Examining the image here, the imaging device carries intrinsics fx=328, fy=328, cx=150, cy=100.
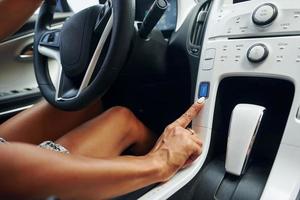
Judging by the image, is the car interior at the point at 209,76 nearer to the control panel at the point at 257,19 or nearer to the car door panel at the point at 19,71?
the control panel at the point at 257,19

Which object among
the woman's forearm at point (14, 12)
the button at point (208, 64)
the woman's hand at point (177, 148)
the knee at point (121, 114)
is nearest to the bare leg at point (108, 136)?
the knee at point (121, 114)

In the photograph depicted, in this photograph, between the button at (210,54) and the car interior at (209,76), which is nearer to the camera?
the car interior at (209,76)

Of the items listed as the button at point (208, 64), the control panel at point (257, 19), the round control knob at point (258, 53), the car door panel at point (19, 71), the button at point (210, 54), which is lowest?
the car door panel at point (19, 71)

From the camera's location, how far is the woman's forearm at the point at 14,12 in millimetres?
754

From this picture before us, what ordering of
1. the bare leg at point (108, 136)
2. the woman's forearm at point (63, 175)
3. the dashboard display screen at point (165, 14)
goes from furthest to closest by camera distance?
the dashboard display screen at point (165, 14)
the bare leg at point (108, 136)
the woman's forearm at point (63, 175)

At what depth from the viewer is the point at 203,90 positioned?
0.72 meters

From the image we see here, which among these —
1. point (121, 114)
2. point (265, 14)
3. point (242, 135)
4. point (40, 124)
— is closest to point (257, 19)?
point (265, 14)

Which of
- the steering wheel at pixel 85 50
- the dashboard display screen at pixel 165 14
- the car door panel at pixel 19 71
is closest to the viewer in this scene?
the steering wheel at pixel 85 50

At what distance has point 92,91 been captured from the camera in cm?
62

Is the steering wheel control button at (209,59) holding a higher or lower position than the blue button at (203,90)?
higher

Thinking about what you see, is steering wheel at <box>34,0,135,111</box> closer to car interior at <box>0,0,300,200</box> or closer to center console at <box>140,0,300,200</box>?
car interior at <box>0,0,300,200</box>

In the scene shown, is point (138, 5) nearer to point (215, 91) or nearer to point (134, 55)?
point (134, 55)

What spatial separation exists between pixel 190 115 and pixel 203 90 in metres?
0.06

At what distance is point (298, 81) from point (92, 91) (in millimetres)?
374
